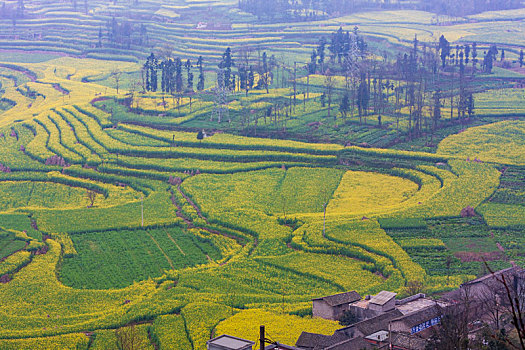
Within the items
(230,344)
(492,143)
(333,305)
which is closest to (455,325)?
(230,344)

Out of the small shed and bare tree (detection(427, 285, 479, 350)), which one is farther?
the small shed

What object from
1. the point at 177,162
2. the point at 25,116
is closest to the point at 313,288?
the point at 177,162

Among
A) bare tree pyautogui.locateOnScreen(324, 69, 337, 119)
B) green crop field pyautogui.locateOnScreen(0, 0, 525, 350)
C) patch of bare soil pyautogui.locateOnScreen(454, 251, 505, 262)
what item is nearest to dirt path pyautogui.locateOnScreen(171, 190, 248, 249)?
green crop field pyautogui.locateOnScreen(0, 0, 525, 350)

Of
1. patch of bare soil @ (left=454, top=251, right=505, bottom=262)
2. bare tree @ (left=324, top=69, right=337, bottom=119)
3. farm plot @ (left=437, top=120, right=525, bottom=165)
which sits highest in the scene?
bare tree @ (left=324, top=69, right=337, bottom=119)

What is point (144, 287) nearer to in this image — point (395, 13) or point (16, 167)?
point (16, 167)

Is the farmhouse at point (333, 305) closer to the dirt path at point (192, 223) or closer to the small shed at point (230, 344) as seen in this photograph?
the small shed at point (230, 344)

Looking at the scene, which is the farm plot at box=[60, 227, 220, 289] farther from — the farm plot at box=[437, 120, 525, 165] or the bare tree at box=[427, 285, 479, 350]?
the farm plot at box=[437, 120, 525, 165]

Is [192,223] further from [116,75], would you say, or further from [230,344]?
[116,75]
